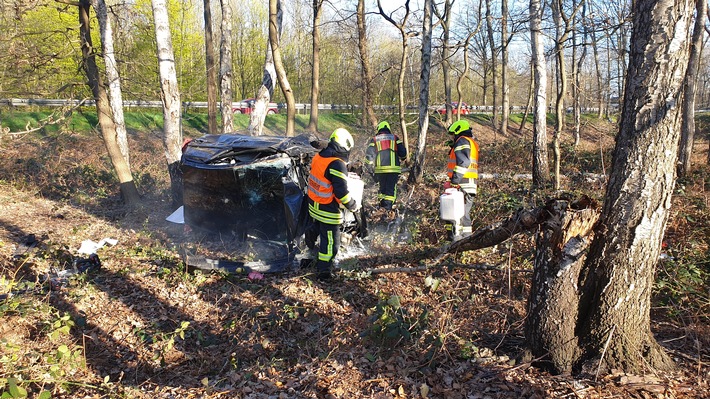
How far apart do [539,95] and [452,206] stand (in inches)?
168

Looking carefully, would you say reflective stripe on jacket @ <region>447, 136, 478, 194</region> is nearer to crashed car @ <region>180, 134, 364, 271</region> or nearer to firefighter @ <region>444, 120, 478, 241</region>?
firefighter @ <region>444, 120, 478, 241</region>

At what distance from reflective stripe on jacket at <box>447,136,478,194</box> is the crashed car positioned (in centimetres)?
155

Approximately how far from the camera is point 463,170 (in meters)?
6.29

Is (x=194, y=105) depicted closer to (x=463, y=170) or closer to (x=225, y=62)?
(x=225, y=62)

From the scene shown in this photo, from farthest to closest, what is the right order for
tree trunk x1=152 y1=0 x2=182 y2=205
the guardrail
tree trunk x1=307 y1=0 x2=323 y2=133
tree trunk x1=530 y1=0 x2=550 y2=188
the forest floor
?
the guardrail
tree trunk x1=307 y1=0 x2=323 y2=133
tree trunk x1=530 y1=0 x2=550 y2=188
tree trunk x1=152 y1=0 x2=182 y2=205
the forest floor

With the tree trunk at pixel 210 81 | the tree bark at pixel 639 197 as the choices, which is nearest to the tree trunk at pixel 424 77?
the tree bark at pixel 639 197

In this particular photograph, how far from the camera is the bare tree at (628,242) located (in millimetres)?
2758

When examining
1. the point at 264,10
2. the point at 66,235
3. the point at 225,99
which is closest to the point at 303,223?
the point at 66,235

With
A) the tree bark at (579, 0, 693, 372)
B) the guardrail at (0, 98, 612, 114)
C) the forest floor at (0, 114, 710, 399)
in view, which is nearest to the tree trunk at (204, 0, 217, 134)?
the guardrail at (0, 98, 612, 114)

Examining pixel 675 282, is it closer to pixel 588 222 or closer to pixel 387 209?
pixel 588 222

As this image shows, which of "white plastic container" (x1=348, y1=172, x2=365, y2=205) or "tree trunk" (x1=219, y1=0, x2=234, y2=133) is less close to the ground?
"tree trunk" (x1=219, y1=0, x2=234, y2=133)

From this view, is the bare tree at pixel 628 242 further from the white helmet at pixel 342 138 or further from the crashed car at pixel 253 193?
the crashed car at pixel 253 193

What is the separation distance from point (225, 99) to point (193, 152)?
16.8 feet

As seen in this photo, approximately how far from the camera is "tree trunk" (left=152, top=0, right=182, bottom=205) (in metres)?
7.60
